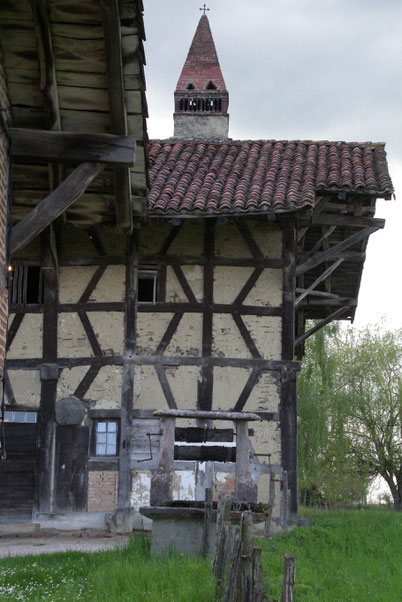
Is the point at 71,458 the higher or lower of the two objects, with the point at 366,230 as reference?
lower

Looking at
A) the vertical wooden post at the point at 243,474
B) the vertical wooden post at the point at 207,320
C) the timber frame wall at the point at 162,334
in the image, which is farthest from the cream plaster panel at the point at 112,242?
the vertical wooden post at the point at 243,474

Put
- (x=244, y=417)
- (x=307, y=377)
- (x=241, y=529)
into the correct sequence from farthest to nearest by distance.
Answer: (x=307, y=377)
(x=244, y=417)
(x=241, y=529)

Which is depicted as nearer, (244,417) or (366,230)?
(244,417)

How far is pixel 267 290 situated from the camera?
1457cm

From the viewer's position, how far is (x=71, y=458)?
1411 cm

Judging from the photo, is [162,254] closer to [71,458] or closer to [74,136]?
[71,458]

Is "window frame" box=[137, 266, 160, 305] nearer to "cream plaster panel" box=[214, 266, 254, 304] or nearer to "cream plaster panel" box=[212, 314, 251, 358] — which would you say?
"cream plaster panel" box=[214, 266, 254, 304]

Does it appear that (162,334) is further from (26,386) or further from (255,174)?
(255,174)

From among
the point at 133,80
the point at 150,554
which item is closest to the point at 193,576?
the point at 150,554

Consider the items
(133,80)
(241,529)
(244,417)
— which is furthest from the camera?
(244,417)

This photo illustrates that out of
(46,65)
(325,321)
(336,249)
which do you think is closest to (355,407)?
(325,321)

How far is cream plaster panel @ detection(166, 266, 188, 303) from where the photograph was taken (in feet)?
47.7

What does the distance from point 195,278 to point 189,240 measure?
0.69m

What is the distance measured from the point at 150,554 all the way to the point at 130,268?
613cm
